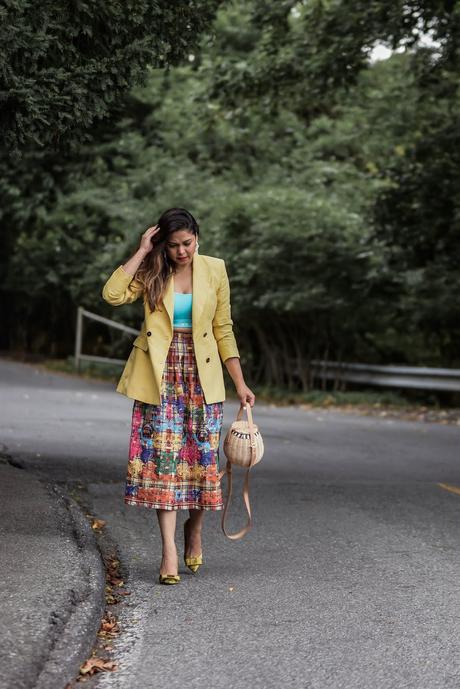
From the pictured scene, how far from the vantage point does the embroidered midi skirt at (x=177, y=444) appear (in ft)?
19.3

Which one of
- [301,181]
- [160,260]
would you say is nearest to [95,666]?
[160,260]

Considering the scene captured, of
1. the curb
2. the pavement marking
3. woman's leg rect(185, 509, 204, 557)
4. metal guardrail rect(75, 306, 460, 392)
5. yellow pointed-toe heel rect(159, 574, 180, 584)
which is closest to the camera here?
the curb

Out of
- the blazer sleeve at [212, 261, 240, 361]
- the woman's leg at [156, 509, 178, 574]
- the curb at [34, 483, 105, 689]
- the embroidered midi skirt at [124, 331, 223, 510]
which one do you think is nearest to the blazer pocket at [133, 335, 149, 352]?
the embroidered midi skirt at [124, 331, 223, 510]

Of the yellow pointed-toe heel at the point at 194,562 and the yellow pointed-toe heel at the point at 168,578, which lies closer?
the yellow pointed-toe heel at the point at 168,578

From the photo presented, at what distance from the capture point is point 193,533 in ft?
19.9

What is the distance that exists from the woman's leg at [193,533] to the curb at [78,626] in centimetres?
48

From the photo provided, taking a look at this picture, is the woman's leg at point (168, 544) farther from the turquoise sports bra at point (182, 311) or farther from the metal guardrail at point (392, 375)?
the metal guardrail at point (392, 375)

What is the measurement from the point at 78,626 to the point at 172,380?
1.59 meters

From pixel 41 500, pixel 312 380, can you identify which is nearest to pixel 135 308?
pixel 312 380

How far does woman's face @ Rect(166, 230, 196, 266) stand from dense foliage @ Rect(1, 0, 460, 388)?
517 cm

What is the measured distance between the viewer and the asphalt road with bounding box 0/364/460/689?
452 centimetres

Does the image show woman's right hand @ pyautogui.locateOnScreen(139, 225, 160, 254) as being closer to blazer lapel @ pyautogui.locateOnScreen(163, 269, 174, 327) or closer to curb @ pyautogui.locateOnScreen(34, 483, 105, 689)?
blazer lapel @ pyautogui.locateOnScreen(163, 269, 174, 327)

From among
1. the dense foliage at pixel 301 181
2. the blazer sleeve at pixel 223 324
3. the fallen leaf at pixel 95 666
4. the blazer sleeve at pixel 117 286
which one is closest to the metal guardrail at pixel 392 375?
the dense foliage at pixel 301 181

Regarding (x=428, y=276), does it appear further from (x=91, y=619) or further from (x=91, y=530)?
(x=91, y=619)
